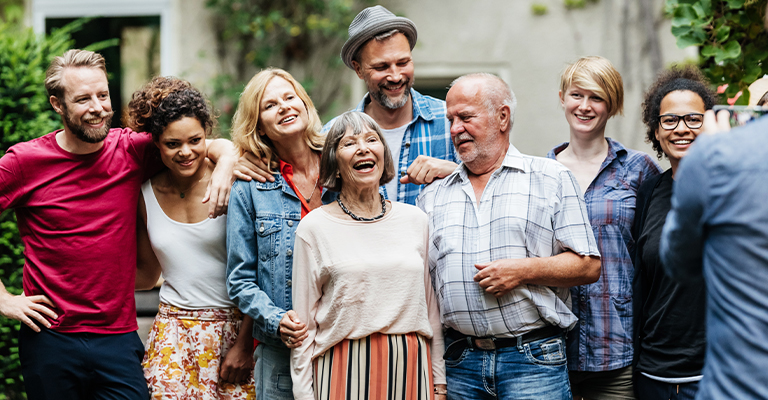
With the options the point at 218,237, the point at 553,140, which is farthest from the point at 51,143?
the point at 553,140

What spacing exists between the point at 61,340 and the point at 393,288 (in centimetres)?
144

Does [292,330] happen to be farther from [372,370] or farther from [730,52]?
[730,52]

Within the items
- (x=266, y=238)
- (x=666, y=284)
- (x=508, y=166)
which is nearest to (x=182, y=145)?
(x=266, y=238)

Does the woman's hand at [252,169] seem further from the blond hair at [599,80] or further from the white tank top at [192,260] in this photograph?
the blond hair at [599,80]

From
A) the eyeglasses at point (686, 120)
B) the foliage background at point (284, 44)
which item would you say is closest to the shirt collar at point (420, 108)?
the eyeglasses at point (686, 120)

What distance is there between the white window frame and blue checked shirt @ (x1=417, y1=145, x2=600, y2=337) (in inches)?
198

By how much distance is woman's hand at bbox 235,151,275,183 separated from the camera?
275 cm

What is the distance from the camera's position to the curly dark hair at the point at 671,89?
8.82 feet

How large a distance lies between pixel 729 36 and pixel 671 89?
0.62 metres

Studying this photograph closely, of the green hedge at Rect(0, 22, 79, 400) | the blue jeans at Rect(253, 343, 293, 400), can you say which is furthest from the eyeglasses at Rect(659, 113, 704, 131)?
the green hedge at Rect(0, 22, 79, 400)

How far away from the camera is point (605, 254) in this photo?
276cm

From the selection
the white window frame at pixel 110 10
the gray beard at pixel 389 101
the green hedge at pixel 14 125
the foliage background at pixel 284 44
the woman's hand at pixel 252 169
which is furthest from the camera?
the white window frame at pixel 110 10

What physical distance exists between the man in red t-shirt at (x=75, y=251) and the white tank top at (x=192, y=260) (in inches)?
5.6

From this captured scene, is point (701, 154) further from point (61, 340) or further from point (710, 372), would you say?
point (61, 340)
